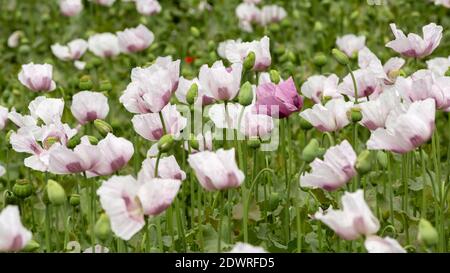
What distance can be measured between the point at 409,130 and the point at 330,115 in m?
0.36

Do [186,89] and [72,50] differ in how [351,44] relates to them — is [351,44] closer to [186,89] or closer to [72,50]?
[72,50]

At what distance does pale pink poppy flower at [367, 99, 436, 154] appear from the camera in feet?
5.80

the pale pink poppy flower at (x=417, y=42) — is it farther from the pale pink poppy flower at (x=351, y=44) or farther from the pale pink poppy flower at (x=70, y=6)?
the pale pink poppy flower at (x=70, y=6)

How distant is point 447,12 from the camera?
4.87m

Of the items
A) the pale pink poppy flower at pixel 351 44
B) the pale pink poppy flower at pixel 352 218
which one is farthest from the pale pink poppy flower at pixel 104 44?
the pale pink poppy flower at pixel 352 218

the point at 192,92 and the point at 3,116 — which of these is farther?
the point at 3,116

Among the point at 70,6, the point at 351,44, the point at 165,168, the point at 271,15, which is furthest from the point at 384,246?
the point at 70,6

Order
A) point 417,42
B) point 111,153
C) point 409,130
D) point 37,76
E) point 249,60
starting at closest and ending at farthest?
1. point 409,130
2. point 111,153
3. point 249,60
4. point 417,42
5. point 37,76

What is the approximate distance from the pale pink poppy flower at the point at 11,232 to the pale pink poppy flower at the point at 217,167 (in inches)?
12.1

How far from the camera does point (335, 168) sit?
173 cm

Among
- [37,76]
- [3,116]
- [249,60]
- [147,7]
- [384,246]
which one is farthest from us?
[147,7]

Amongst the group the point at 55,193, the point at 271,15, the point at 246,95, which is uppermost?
the point at 271,15
